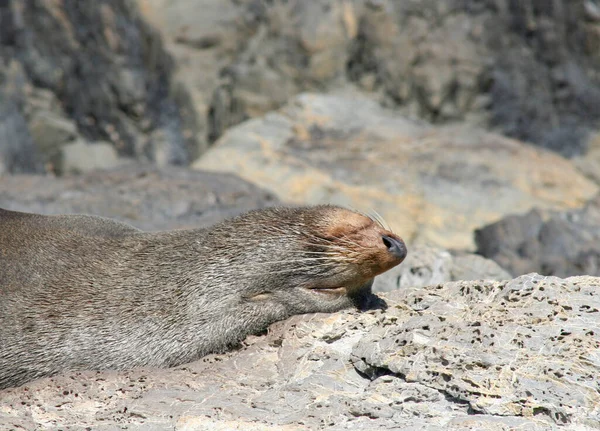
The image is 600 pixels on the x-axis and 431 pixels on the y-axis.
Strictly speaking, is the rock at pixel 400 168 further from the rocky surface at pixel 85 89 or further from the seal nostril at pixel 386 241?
the seal nostril at pixel 386 241

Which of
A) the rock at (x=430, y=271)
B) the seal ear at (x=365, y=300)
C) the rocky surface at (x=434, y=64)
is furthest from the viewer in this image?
the rocky surface at (x=434, y=64)

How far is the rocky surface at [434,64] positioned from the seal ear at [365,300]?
383 inches

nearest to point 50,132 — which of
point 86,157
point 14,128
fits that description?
point 86,157

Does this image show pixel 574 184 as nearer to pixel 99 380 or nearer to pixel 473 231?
pixel 473 231

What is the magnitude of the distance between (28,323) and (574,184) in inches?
336

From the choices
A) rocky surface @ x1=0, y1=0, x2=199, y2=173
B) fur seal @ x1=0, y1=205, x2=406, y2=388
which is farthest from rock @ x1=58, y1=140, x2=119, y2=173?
fur seal @ x1=0, y1=205, x2=406, y2=388

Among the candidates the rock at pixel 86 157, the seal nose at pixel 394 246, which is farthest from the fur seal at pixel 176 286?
the rock at pixel 86 157

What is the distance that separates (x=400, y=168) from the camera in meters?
11.7

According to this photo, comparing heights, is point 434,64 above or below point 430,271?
below

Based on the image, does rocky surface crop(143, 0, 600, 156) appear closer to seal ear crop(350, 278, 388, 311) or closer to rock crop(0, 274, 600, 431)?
seal ear crop(350, 278, 388, 311)

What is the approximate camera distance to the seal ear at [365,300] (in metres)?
5.27

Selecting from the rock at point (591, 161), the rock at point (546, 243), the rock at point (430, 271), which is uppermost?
the rock at point (430, 271)

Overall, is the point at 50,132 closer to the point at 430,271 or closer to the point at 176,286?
the point at 430,271

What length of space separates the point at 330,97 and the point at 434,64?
2.67 m
